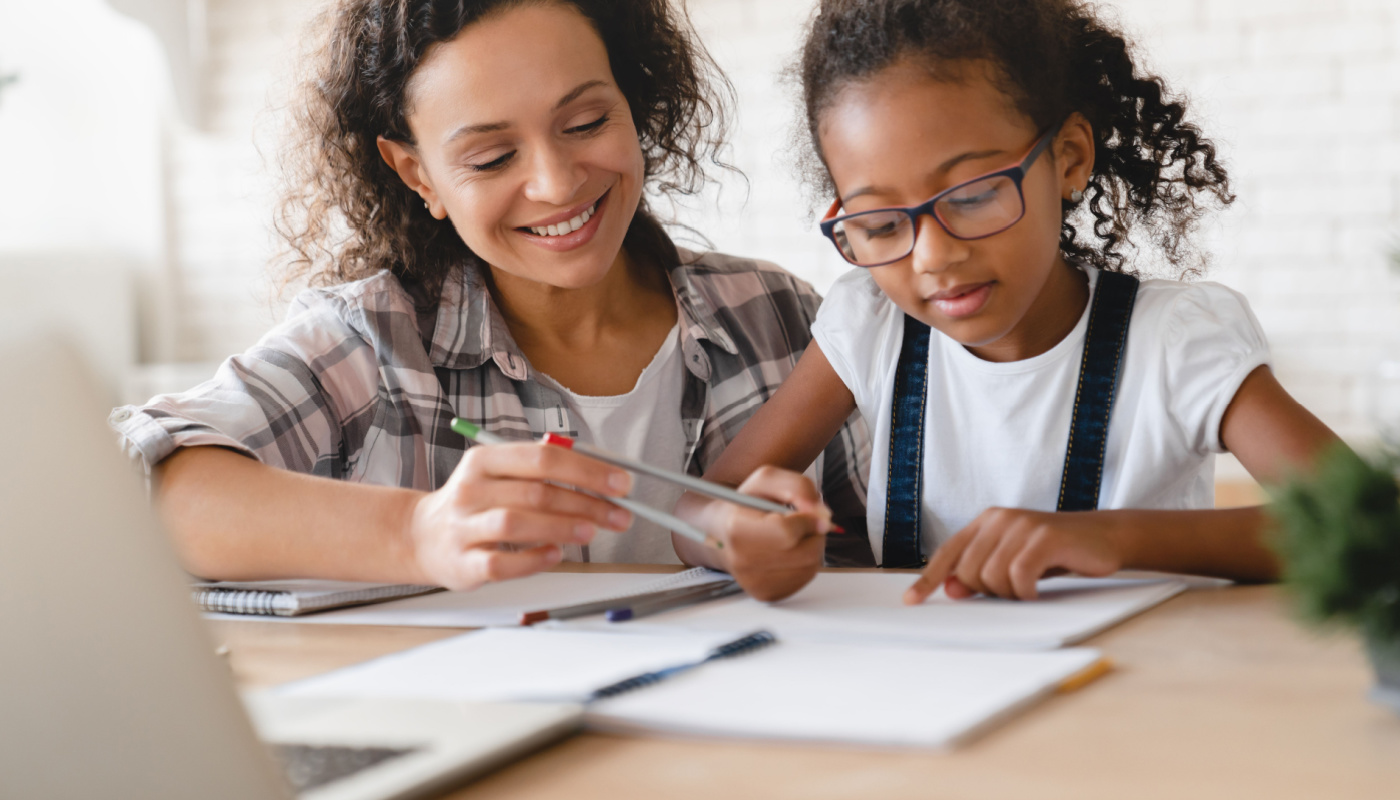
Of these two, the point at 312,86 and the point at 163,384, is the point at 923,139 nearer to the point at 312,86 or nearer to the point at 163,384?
the point at 312,86

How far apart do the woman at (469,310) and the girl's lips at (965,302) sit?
0.30 metres

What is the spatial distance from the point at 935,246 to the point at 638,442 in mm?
510

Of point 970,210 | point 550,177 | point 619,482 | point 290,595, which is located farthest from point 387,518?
point 970,210

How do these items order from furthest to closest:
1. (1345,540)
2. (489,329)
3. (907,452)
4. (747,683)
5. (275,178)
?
(275,178) < (489,329) < (907,452) < (747,683) < (1345,540)

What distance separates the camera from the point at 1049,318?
4.27 ft

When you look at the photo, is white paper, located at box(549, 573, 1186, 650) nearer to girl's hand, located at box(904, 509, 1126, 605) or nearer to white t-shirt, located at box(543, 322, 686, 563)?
girl's hand, located at box(904, 509, 1126, 605)

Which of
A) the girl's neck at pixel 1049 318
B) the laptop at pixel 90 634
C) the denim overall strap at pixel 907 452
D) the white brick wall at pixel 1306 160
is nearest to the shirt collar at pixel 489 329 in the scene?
the denim overall strap at pixel 907 452

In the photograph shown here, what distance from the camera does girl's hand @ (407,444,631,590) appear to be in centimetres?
86

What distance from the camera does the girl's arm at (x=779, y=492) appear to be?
941 millimetres

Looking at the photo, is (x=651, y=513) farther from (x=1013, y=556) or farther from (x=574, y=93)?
(x=574, y=93)

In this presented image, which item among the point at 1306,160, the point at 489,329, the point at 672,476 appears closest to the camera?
the point at 672,476

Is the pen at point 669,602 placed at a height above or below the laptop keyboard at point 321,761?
below

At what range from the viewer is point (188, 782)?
0.39 m

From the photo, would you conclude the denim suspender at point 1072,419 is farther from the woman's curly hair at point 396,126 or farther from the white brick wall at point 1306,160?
the white brick wall at point 1306,160
